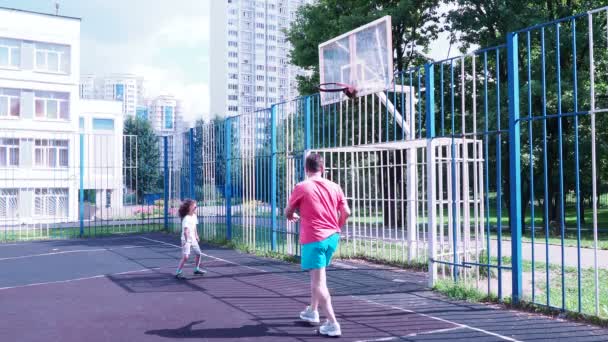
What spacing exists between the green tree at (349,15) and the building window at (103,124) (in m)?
25.9

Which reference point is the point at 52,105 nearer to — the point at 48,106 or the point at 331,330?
the point at 48,106

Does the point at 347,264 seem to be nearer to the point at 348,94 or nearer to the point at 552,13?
the point at 348,94

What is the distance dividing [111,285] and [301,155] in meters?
4.53

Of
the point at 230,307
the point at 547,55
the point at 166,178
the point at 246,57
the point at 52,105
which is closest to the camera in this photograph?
the point at 230,307

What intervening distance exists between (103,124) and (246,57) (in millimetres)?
56600

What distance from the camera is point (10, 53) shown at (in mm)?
34094

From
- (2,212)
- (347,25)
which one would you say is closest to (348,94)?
(347,25)

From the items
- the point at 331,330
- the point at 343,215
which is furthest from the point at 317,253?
the point at 331,330

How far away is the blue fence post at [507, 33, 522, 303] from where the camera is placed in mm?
7367

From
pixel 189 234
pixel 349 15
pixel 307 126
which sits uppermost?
pixel 349 15

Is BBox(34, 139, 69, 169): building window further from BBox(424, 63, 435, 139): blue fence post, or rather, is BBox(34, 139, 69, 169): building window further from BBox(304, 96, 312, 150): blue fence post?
BBox(424, 63, 435, 139): blue fence post

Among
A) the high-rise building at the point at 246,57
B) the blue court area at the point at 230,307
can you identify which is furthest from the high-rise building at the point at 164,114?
the blue court area at the point at 230,307

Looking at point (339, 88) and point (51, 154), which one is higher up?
point (51, 154)

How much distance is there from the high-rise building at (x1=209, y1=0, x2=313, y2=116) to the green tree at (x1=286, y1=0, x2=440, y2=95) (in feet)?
239
